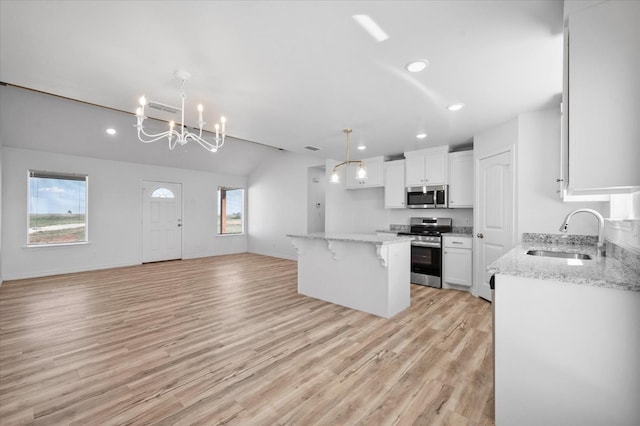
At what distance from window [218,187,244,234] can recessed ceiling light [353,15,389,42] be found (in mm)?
7486

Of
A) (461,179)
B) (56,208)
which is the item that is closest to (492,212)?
(461,179)

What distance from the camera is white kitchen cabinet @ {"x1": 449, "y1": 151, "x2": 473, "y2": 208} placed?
4.59m

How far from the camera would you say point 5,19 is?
1.78 m

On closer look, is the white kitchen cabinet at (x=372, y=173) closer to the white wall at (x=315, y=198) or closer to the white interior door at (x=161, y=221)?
the white wall at (x=315, y=198)

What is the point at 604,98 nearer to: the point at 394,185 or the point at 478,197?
the point at 478,197

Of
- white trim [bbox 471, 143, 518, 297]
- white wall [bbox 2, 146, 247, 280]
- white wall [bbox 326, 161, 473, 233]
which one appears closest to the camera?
white trim [bbox 471, 143, 518, 297]

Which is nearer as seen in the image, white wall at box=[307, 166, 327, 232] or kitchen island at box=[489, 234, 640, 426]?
kitchen island at box=[489, 234, 640, 426]

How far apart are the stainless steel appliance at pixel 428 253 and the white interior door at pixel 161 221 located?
5.86 m

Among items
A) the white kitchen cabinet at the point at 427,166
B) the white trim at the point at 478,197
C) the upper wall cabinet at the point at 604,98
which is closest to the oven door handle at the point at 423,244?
the white trim at the point at 478,197

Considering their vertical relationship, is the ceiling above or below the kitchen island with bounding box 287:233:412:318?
above

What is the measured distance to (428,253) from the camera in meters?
4.79

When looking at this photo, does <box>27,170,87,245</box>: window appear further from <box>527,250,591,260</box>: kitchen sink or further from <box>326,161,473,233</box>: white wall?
<box>527,250,591,260</box>: kitchen sink

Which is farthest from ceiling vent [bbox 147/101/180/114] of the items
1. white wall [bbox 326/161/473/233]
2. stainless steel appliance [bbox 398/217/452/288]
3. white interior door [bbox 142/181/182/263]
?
white interior door [bbox 142/181/182/263]

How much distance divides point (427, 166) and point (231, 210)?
6146mm
